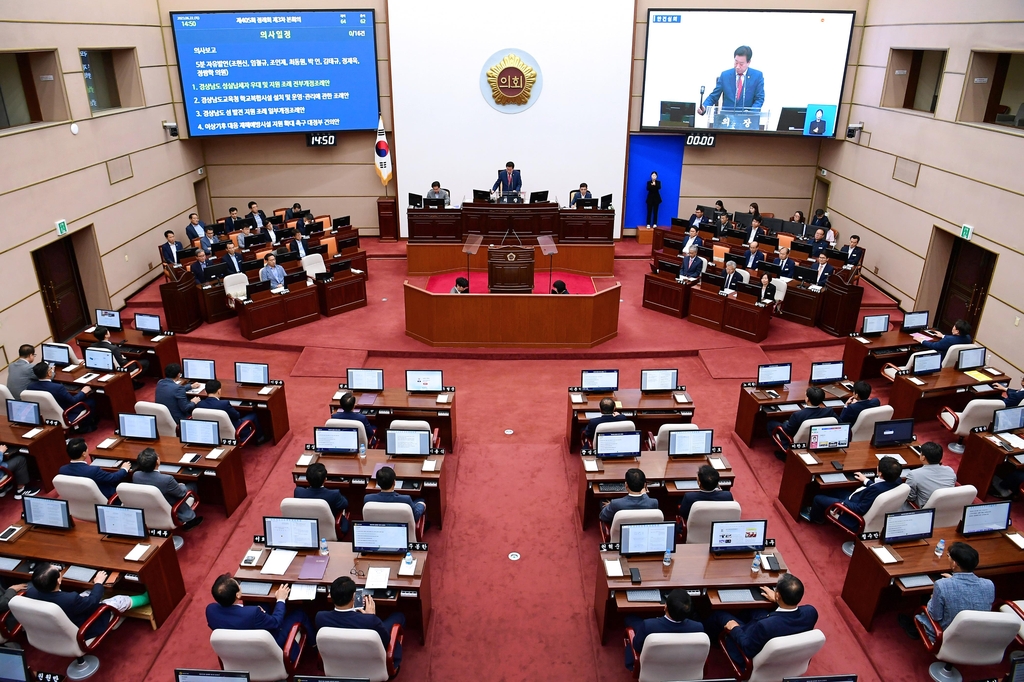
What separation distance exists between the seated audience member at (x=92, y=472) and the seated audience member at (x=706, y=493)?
562cm

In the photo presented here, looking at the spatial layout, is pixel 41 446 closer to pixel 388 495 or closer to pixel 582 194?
pixel 388 495

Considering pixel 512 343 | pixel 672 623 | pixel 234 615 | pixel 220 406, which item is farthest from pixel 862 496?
pixel 220 406

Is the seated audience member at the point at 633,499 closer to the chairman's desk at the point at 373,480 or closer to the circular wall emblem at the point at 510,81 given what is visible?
the chairman's desk at the point at 373,480

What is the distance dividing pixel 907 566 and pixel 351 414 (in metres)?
5.86

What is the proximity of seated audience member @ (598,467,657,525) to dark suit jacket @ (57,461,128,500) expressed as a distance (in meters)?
4.88

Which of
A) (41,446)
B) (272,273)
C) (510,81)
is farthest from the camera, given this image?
(510,81)

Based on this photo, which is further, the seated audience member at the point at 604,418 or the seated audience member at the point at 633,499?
the seated audience member at the point at 604,418

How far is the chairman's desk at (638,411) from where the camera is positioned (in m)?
8.73

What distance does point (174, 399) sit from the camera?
28.3 feet

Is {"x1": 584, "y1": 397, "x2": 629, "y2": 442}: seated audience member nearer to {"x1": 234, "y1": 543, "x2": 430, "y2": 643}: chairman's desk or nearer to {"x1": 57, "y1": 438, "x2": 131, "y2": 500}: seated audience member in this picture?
{"x1": 234, "y1": 543, "x2": 430, "y2": 643}: chairman's desk

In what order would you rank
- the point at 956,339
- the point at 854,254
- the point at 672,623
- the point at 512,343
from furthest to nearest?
the point at 854,254 → the point at 512,343 → the point at 956,339 → the point at 672,623

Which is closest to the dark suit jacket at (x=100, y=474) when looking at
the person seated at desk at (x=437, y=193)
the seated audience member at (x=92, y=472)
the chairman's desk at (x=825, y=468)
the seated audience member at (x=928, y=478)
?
the seated audience member at (x=92, y=472)

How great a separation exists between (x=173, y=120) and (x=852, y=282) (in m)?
14.6

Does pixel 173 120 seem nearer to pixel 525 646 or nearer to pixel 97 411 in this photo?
pixel 97 411
